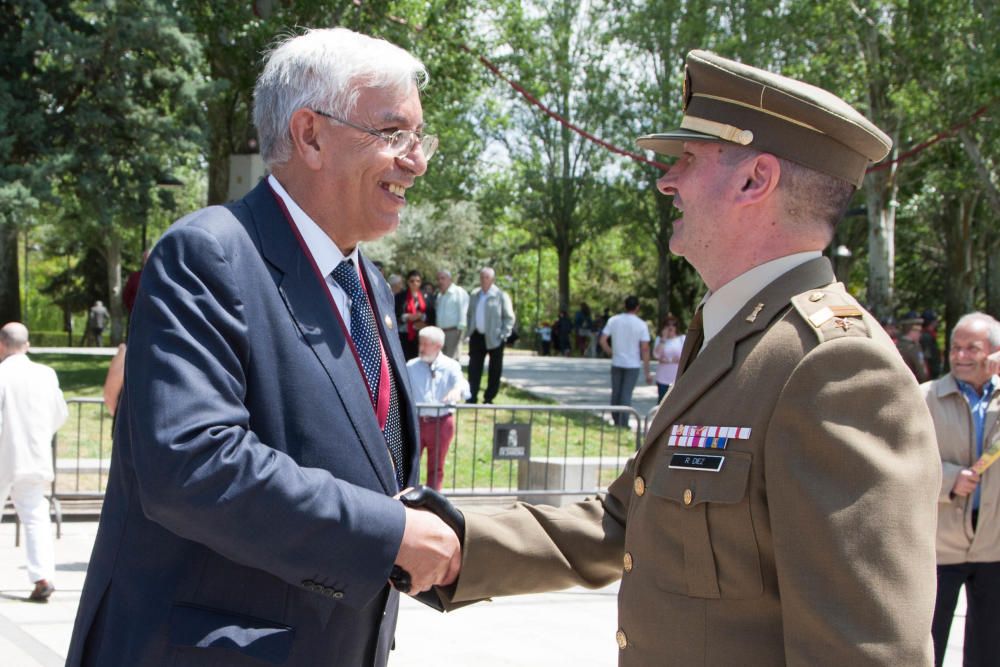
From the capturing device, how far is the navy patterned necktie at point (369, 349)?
2.58 metres

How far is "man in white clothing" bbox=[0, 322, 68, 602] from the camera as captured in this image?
295 inches

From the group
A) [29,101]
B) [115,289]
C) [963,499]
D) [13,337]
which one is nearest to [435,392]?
[13,337]

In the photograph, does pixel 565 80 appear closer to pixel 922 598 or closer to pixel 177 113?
pixel 177 113

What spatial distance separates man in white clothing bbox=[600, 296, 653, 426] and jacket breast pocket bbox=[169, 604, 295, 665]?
13917 millimetres

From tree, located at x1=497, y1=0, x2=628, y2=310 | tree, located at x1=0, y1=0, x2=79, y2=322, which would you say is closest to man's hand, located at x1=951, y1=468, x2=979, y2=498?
tree, located at x1=0, y1=0, x2=79, y2=322

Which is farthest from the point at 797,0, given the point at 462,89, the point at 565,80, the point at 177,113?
the point at 565,80

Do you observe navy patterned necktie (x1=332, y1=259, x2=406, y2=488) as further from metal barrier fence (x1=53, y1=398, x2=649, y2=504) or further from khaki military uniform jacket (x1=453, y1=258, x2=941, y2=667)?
metal barrier fence (x1=53, y1=398, x2=649, y2=504)

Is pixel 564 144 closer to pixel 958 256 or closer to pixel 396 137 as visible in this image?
pixel 958 256

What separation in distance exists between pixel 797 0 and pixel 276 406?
21998 millimetres

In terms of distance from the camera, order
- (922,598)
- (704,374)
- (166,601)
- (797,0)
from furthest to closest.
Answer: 1. (797,0)
2. (704,374)
3. (166,601)
4. (922,598)

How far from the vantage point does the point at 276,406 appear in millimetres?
2293

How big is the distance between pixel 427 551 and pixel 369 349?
486mm

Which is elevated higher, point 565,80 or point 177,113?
point 565,80

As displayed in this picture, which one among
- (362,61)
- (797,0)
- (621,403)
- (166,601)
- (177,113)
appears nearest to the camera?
(166,601)
